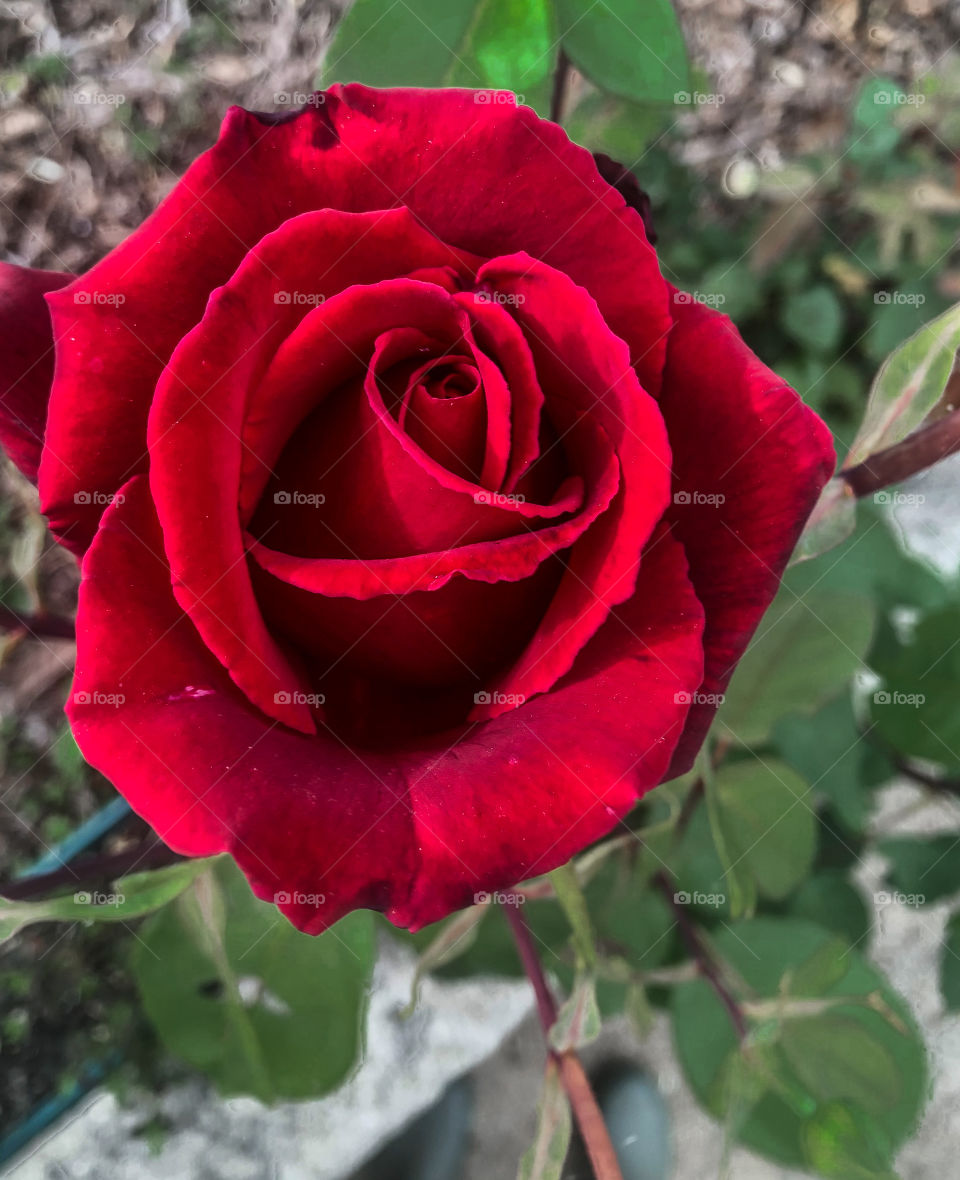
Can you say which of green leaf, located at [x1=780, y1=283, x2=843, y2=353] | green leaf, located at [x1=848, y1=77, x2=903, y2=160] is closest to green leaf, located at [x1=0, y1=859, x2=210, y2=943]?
green leaf, located at [x1=780, y1=283, x2=843, y2=353]

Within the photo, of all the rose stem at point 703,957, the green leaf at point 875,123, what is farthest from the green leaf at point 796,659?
the green leaf at point 875,123

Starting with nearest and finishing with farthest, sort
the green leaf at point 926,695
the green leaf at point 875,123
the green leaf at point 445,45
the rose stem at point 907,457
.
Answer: the rose stem at point 907,457 → the green leaf at point 445,45 → the green leaf at point 926,695 → the green leaf at point 875,123

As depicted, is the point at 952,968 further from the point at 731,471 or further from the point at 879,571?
the point at 731,471

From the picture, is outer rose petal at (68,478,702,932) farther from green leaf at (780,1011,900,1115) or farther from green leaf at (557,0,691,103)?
green leaf at (780,1011,900,1115)

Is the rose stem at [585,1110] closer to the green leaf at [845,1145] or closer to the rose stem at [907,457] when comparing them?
the green leaf at [845,1145]

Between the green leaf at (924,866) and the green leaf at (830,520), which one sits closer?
the green leaf at (830,520)

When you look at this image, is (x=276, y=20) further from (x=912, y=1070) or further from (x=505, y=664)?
(x=912, y=1070)
